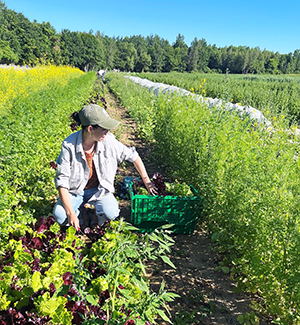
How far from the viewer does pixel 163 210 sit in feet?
11.8

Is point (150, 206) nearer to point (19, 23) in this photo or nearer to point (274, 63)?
point (19, 23)

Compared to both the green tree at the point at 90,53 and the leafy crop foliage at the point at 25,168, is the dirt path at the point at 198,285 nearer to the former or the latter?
the leafy crop foliage at the point at 25,168

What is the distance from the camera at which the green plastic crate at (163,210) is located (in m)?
3.55

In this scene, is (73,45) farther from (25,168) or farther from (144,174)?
(144,174)

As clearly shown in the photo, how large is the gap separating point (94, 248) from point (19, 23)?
246ft

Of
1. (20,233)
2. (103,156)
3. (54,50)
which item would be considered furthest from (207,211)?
(54,50)

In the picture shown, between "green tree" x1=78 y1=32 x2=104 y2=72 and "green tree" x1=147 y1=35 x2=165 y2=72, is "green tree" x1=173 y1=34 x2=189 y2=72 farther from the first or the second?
"green tree" x1=78 y1=32 x2=104 y2=72

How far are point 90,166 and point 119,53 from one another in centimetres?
10065

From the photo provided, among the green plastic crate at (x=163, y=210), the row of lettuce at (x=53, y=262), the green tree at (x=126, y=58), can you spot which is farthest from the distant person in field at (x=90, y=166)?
the green tree at (x=126, y=58)

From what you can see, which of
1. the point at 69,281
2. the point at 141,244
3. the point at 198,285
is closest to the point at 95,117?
the point at 69,281

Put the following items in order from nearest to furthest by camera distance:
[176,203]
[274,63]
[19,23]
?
[176,203], [19,23], [274,63]

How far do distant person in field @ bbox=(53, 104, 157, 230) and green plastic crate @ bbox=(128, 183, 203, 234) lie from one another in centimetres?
16

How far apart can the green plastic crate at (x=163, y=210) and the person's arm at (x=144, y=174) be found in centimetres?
10

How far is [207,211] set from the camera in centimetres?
344
